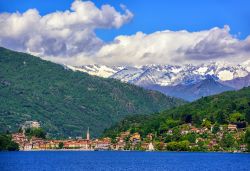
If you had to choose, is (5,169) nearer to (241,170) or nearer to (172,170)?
(172,170)

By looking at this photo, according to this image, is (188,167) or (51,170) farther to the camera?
(188,167)

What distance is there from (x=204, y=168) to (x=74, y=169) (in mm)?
26057

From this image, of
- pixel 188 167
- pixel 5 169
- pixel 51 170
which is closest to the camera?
pixel 5 169

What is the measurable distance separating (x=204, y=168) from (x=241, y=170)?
9.44 m

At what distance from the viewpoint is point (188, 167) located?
136 m

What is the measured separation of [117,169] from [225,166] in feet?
77.0

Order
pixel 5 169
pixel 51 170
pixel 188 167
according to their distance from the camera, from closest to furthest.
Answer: pixel 5 169 → pixel 51 170 → pixel 188 167

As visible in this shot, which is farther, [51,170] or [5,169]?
[51,170]

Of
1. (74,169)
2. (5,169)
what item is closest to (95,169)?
(74,169)

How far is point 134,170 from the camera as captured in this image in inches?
5034

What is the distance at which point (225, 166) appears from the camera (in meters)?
138

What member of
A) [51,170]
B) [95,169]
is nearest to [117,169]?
[95,169]

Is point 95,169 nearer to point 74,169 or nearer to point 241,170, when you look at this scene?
point 74,169

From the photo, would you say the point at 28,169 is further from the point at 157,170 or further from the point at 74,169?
the point at 157,170
